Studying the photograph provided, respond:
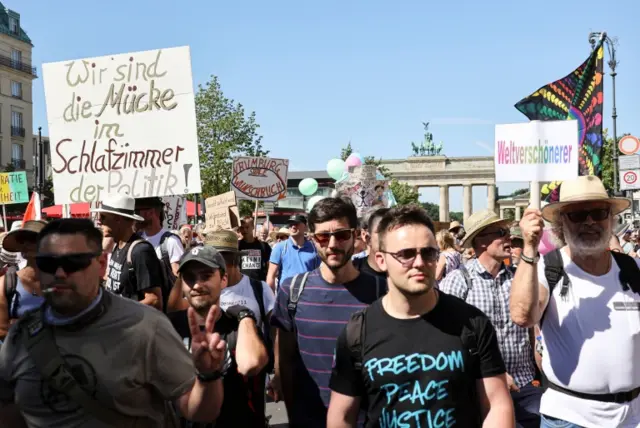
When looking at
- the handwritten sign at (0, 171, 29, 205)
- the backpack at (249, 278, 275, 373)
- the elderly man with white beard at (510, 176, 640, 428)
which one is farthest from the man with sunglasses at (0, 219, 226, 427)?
the handwritten sign at (0, 171, 29, 205)

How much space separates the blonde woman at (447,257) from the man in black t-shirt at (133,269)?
10.5 ft

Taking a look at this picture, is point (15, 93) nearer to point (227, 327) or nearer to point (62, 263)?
point (227, 327)

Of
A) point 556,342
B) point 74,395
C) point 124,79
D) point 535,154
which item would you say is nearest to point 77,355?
point 74,395

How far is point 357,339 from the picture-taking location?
3033 mm

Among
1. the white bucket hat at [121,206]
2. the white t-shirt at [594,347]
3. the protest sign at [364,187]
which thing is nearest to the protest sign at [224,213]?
the protest sign at [364,187]

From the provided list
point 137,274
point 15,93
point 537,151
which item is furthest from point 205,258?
point 15,93

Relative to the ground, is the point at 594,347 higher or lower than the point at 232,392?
higher

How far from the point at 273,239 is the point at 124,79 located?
9338 millimetres

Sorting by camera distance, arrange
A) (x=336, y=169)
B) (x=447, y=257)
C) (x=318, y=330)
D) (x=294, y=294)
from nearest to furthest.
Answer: (x=318, y=330), (x=294, y=294), (x=447, y=257), (x=336, y=169)

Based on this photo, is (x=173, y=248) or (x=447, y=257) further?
(x=447, y=257)

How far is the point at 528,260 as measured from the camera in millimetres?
3475

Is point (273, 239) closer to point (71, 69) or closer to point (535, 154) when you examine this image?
point (71, 69)

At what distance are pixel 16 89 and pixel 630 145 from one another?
53451 mm

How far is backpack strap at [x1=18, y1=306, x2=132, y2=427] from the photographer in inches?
104
